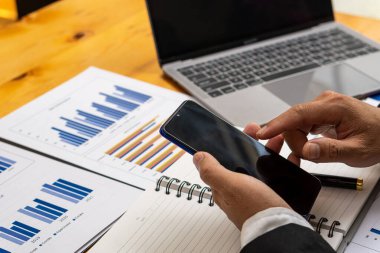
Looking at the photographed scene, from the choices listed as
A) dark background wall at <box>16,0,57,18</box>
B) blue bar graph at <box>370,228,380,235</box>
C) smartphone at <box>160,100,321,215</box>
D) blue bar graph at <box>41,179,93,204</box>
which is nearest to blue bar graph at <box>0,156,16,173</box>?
blue bar graph at <box>41,179,93,204</box>

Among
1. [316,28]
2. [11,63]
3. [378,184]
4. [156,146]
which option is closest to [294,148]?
[378,184]

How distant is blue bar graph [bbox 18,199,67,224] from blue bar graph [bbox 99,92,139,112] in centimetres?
28

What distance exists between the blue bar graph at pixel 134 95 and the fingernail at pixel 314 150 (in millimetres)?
394

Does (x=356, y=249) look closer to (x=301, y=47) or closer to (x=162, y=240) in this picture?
(x=162, y=240)

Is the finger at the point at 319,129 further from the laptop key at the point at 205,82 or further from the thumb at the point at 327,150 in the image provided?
the laptop key at the point at 205,82

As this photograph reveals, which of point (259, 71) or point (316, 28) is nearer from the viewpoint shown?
point (259, 71)

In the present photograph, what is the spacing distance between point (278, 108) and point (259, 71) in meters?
0.13

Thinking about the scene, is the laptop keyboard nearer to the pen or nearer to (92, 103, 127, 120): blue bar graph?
(92, 103, 127, 120): blue bar graph

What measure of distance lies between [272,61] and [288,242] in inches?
22.5

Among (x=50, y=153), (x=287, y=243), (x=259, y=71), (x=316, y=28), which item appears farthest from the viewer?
(x=316, y=28)

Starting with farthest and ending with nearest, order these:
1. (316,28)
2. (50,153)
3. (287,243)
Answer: (316,28), (50,153), (287,243)

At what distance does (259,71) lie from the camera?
1088mm

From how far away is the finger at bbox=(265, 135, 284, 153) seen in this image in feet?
2.67

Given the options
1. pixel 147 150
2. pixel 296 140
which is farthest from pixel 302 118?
pixel 147 150
